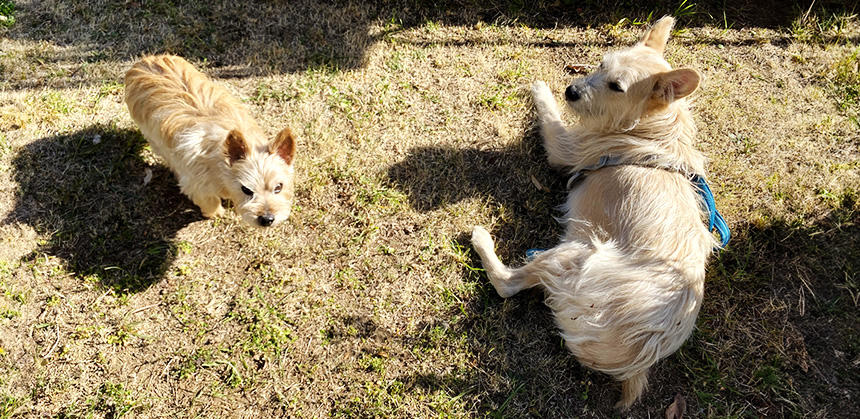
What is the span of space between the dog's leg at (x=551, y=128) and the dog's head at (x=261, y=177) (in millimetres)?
2100

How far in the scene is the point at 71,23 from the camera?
4.41 metres

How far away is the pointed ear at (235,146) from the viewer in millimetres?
2699

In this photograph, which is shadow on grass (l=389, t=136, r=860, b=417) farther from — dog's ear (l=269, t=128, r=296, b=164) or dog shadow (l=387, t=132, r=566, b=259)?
dog's ear (l=269, t=128, r=296, b=164)

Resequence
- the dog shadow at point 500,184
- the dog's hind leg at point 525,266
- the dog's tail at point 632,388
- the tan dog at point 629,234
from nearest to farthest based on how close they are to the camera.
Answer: the tan dog at point 629,234, the dog's tail at point 632,388, the dog's hind leg at point 525,266, the dog shadow at point 500,184

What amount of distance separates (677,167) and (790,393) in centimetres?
168

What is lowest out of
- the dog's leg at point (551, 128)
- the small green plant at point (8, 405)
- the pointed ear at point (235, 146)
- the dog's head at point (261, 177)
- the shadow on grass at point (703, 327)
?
the shadow on grass at point (703, 327)

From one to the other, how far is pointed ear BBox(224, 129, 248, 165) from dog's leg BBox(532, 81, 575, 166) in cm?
238

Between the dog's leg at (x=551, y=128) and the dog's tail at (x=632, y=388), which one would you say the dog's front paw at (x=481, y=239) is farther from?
the dog's tail at (x=632, y=388)

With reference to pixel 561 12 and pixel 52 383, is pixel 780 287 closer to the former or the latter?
pixel 561 12

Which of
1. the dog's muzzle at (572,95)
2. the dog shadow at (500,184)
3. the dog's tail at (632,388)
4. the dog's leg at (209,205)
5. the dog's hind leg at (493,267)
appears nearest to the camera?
the dog's tail at (632,388)

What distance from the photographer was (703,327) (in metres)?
3.43

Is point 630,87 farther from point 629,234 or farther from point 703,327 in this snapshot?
point 703,327

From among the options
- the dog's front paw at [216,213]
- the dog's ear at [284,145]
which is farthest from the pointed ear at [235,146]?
the dog's front paw at [216,213]

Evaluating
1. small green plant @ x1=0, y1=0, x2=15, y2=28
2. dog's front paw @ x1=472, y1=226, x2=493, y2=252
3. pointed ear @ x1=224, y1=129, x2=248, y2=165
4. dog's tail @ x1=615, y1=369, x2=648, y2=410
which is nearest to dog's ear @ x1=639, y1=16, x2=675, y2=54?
dog's front paw @ x1=472, y1=226, x2=493, y2=252
